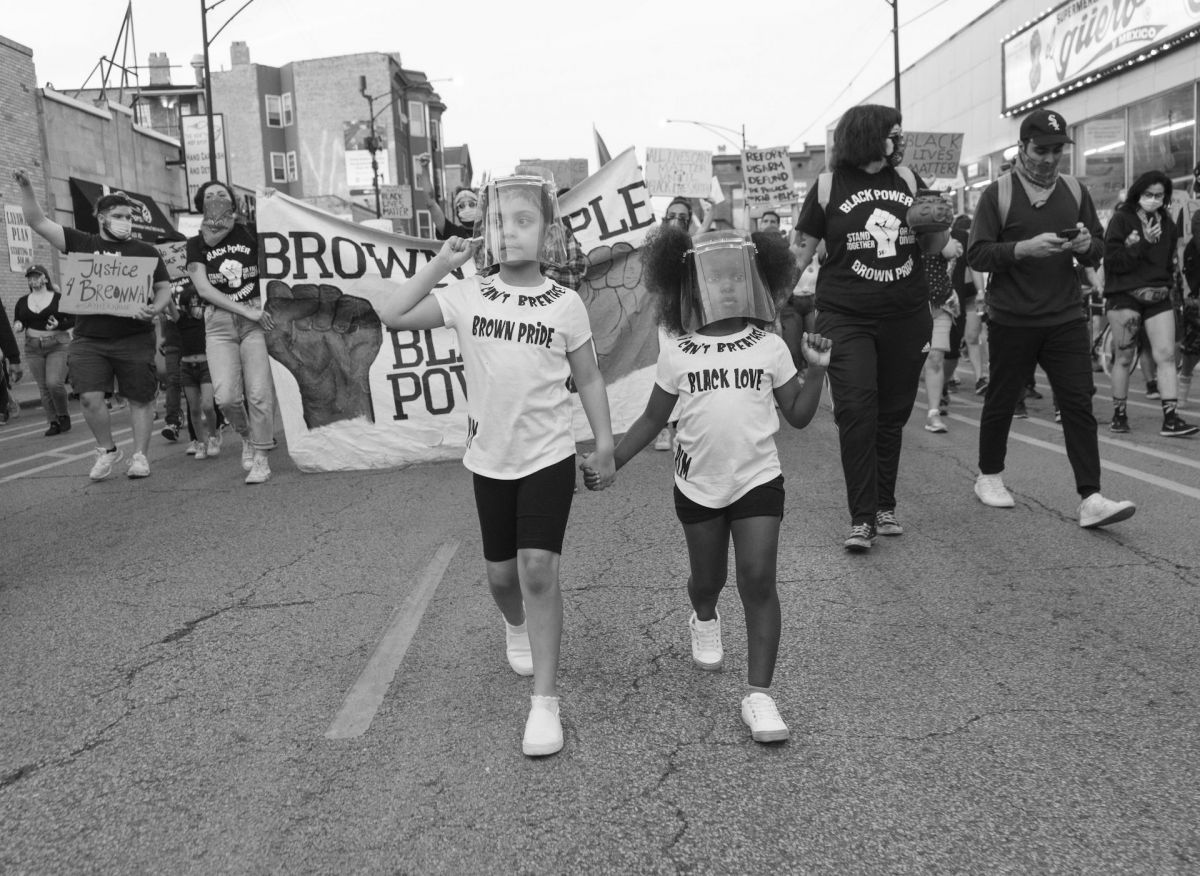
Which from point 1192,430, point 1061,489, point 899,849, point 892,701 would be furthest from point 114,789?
point 1192,430

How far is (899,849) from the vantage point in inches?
96.5

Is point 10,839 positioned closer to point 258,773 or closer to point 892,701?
point 258,773

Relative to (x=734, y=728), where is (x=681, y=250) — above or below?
above

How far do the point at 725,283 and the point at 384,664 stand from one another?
179cm

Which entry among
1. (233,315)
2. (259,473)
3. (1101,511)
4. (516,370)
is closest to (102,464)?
(259,473)

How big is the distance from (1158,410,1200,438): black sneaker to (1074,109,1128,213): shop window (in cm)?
1516

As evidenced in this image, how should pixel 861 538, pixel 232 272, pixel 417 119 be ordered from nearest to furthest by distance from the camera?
pixel 861 538 < pixel 232 272 < pixel 417 119

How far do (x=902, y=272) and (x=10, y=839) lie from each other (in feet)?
14.1

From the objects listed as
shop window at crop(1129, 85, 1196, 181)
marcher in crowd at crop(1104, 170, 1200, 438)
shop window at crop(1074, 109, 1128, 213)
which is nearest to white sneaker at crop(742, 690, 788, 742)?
marcher in crowd at crop(1104, 170, 1200, 438)

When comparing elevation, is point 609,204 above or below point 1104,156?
below

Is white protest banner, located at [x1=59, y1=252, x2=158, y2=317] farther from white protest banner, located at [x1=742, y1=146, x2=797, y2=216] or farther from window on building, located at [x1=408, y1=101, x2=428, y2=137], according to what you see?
window on building, located at [x1=408, y1=101, x2=428, y2=137]

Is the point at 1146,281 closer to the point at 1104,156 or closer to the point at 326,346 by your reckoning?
the point at 326,346

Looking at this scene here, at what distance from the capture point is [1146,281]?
859cm

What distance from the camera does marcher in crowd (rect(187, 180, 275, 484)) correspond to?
7879mm
